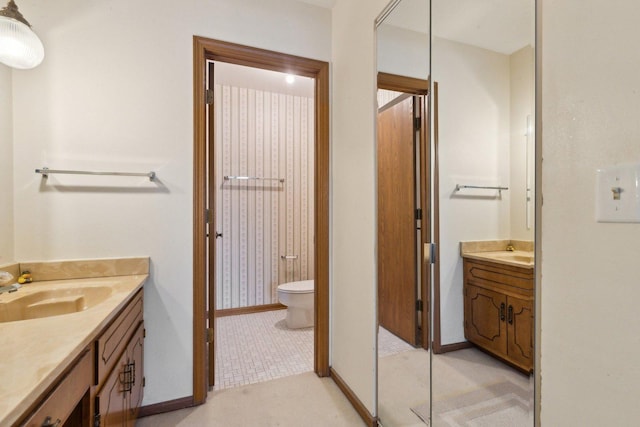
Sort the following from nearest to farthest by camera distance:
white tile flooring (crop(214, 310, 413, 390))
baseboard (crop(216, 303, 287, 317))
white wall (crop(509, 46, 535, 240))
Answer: white wall (crop(509, 46, 535, 240))
white tile flooring (crop(214, 310, 413, 390))
baseboard (crop(216, 303, 287, 317))

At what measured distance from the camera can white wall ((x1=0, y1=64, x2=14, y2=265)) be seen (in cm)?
139

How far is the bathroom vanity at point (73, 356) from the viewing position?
575mm

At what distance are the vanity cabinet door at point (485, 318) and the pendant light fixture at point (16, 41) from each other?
6.74 ft

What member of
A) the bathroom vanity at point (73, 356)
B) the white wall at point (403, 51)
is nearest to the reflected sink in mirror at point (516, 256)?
the white wall at point (403, 51)

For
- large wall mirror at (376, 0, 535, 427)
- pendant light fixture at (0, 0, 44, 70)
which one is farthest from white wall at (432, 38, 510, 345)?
pendant light fixture at (0, 0, 44, 70)

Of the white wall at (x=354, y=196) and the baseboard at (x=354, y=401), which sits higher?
the white wall at (x=354, y=196)

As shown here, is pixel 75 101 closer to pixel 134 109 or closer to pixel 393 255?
pixel 134 109

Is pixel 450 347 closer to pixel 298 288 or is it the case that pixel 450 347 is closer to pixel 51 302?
pixel 51 302

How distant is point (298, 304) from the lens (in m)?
2.81

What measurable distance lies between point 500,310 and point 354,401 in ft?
3.72

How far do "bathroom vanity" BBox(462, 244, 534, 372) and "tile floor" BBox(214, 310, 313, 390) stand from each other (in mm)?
1442

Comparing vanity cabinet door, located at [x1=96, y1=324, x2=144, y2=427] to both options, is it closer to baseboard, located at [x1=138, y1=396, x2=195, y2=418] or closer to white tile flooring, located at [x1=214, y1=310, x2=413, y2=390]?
baseboard, located at [x1=138, y1=396, x2=195, y2=418]

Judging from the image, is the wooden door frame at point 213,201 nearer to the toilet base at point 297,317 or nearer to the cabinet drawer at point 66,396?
the toilet base at point 297,317
